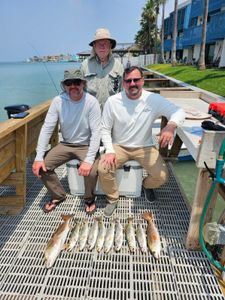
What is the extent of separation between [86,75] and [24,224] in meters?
2.17

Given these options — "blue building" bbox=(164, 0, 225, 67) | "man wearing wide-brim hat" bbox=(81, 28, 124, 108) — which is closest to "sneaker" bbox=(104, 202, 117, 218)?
"man wearing wide-brim hat" bbox=(81, 28, 124, 108)

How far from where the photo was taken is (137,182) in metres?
3.32

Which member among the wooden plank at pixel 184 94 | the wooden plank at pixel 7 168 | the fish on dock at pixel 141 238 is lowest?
the fish on dock at pixel 141 238

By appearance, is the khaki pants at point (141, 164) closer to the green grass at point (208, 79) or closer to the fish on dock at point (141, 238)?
the fish on dock at point (141, 238)

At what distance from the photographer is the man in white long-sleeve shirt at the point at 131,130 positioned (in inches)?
119

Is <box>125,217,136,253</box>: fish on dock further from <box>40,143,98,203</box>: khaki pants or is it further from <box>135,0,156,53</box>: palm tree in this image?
<box>135,0,156,53</box>: palm tree

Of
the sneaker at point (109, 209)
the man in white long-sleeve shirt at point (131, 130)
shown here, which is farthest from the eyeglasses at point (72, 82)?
the sneaker at point (109, 209)

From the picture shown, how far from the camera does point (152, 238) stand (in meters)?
2.63

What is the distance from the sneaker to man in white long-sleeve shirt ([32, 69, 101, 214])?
0.17 m

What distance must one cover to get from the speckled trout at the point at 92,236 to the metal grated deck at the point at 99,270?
0.07m

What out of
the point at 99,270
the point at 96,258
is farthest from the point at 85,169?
the point at 99,270

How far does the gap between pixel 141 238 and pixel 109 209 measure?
0.61 m

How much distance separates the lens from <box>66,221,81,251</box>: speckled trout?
2.58 metres

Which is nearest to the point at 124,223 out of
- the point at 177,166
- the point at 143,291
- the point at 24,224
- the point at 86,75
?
the point at 143,291
